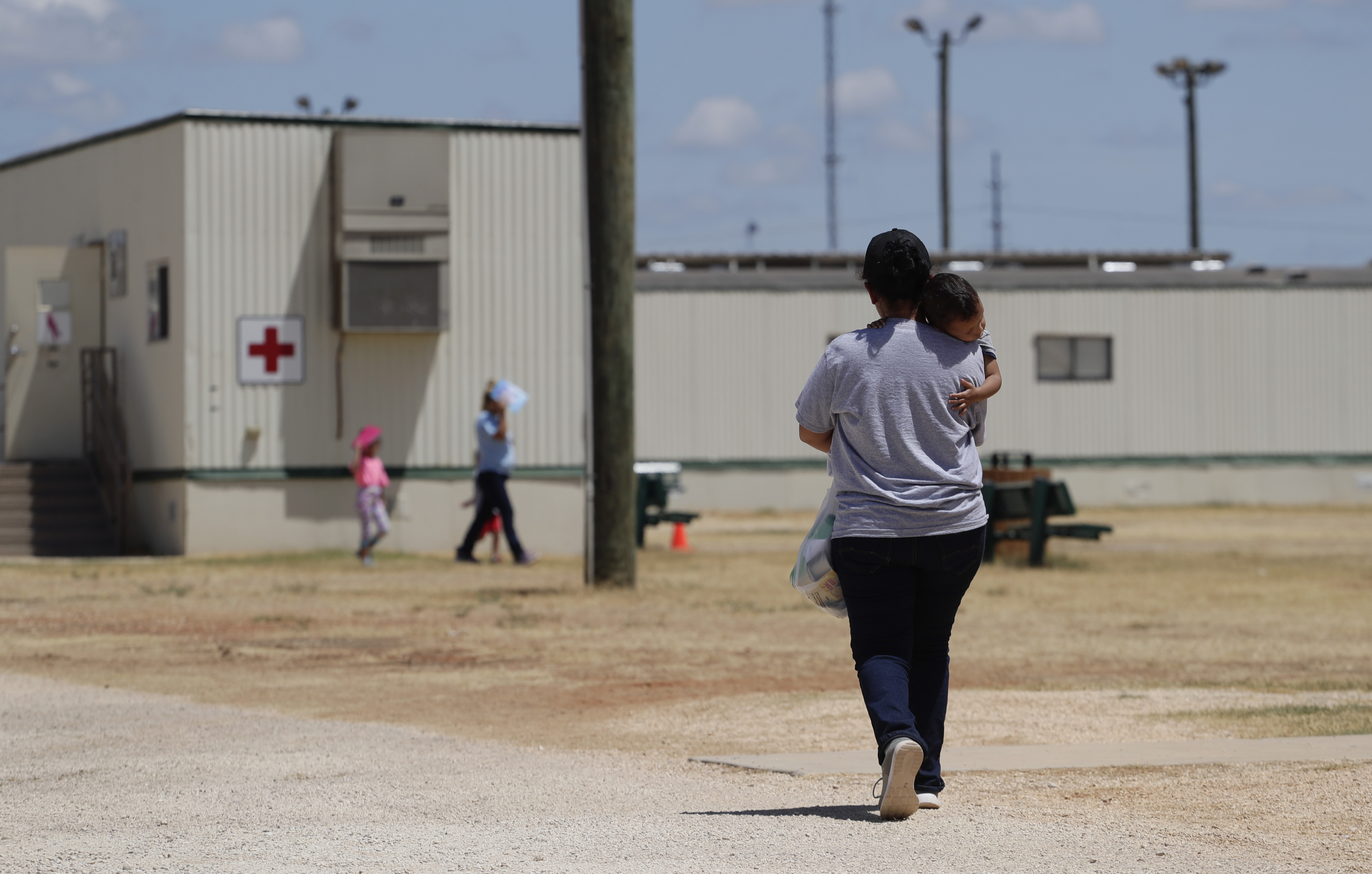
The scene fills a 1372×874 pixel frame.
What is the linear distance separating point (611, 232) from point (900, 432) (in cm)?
944

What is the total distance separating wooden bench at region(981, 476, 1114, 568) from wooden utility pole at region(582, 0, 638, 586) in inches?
191

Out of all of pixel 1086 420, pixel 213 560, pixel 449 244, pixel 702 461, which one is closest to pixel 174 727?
pixel 213 560

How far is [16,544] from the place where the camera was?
19.6 metres

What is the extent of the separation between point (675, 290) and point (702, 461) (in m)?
2.79

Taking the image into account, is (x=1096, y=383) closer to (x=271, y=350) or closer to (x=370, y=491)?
(x=271, y=350)

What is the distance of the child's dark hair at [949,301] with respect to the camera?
552cm

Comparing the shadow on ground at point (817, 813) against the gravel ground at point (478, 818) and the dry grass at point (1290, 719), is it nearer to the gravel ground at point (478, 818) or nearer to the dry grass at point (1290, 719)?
the gravel ground at point (478, 818)

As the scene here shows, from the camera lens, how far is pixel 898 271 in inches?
220

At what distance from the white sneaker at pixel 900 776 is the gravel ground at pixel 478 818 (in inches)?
2.4

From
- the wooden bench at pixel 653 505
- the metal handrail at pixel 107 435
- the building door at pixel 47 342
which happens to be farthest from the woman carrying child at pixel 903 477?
the building door at pixel 47 342

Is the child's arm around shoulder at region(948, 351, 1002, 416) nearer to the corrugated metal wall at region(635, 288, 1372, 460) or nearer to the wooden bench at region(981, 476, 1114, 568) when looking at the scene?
the wooden bench at region(981, 476, 1114, 568)

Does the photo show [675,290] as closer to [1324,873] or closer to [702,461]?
[702,461]

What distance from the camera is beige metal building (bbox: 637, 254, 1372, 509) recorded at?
1161 inches

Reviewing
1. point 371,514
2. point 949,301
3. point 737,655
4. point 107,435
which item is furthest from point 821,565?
point 107,435
